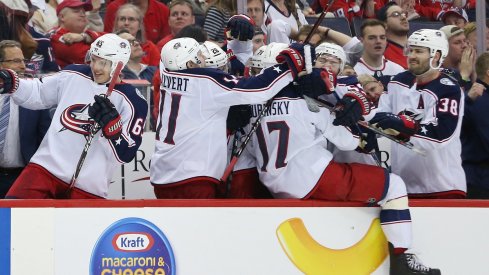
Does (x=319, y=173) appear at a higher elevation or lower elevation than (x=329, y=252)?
higher

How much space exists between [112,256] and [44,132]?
1139 millimetres

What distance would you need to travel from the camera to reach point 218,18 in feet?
22.2

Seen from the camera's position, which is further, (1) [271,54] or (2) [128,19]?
(2) [128,19]

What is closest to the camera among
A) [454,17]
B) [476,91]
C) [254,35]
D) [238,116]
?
[238,116]

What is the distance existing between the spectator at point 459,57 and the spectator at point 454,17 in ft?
1.21

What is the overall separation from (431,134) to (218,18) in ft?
5.06

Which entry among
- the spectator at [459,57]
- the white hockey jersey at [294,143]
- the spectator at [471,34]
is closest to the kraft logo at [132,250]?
the white hockey jersey at [294,143]

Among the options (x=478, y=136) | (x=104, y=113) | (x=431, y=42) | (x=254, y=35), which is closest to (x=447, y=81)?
(x=431, y=42)

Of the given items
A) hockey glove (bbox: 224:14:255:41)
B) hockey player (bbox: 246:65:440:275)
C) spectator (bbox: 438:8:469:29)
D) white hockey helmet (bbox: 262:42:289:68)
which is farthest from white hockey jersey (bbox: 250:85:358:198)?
spectator (bbox: 438:8:469:29)

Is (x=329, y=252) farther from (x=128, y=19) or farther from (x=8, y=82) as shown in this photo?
(x=128, y=19)

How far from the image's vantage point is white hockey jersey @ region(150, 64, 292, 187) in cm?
545

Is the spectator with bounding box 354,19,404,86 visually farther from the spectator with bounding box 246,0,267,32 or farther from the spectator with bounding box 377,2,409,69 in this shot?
the spectator with bounding box 246,0,267,32

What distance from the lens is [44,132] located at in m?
6.15

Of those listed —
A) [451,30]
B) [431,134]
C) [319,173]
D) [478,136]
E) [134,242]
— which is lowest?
[134,242]
